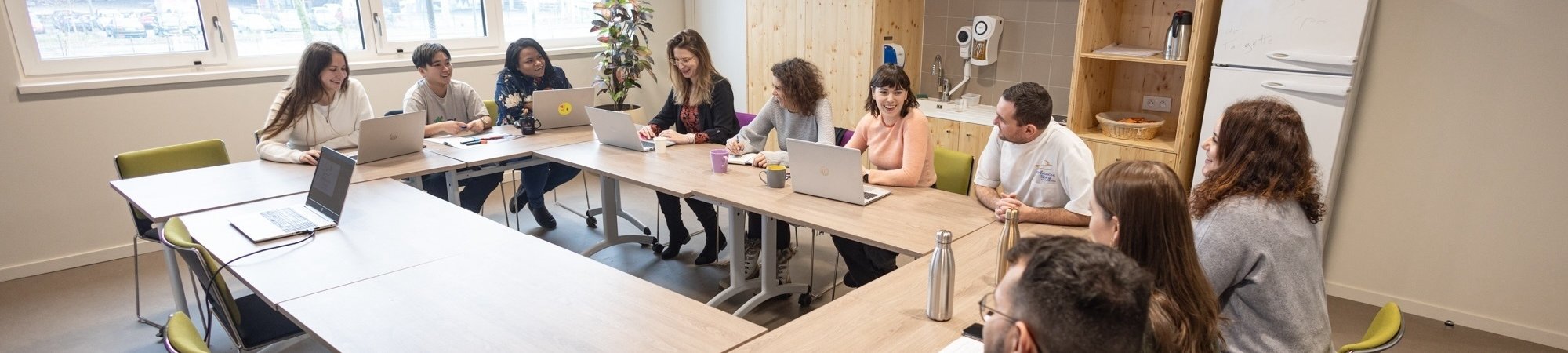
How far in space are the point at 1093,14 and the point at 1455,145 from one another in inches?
59.6

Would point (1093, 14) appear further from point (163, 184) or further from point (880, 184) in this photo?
point (163, 184)

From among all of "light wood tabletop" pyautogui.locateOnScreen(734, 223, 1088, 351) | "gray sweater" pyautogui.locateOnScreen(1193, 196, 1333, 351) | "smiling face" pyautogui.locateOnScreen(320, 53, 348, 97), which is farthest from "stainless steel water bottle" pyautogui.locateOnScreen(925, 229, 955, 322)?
"smiling face" pyautogui.locateOnScreen(320, 53, 348, 97)

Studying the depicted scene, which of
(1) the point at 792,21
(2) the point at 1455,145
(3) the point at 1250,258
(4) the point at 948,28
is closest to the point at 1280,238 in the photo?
(3) the point at 1250,258

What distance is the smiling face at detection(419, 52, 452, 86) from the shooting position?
4.04 metres

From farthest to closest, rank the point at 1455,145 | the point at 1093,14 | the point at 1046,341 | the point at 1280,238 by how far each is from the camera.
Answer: the point at 1093,14
the point at 1455,145
the point at 1280,238
the point at 1046,341

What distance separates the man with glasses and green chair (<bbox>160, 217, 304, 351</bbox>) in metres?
1.94

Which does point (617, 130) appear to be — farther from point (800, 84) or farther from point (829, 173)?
point (829, 173)

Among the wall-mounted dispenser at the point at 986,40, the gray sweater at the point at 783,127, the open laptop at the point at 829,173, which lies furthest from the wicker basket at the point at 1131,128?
the open laptop at the point at 829,173

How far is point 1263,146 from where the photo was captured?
5.77 feet

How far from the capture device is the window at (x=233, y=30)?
3.95 m

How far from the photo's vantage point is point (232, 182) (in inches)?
124

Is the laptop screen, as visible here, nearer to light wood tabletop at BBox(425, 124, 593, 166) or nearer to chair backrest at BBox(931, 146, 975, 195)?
light wood tabletop at BBox(425, 124, 593, 166)

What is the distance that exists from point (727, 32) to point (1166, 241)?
4.81 metres

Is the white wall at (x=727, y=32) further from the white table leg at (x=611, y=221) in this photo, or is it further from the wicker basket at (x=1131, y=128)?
the wicker basket at (x=1131, y=128)
